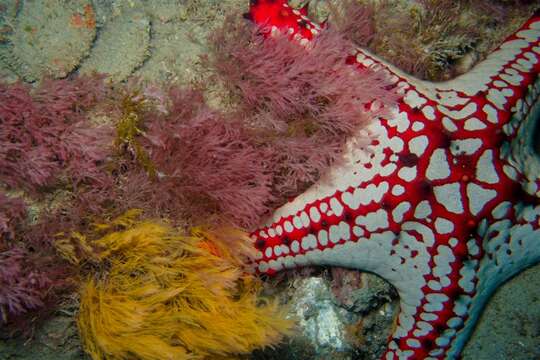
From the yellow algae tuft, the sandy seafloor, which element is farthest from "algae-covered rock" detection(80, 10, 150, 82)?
the yellow algae tuft

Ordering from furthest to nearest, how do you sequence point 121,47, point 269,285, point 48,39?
point 269,285
point 121,47
point 48,39

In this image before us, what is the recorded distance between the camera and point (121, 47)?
3.12 m

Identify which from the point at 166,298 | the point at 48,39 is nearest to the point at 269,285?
the point at 166,298

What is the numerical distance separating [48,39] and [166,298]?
82.0 inches

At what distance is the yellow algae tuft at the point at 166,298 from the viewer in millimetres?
2936

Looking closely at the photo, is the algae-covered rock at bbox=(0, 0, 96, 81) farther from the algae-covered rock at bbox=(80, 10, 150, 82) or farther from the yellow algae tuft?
the yellow algae tuft

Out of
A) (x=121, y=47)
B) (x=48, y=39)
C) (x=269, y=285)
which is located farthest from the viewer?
(x=269, y=285)

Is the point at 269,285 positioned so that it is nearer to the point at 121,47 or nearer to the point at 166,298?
the point at 166,298

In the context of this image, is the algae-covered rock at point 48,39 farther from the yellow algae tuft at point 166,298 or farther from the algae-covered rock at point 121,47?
the yellow algae tuft at point 166,298

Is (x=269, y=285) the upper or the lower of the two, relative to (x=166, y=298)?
lower

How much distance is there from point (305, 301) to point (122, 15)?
2905mm

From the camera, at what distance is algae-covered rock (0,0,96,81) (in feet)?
9.43

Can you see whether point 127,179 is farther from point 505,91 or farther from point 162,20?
point 505,91

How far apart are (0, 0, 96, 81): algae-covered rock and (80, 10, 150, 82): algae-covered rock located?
8 centimetres
